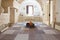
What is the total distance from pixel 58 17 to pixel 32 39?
473cm

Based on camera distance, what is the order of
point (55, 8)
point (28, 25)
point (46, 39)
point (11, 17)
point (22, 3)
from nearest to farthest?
1. point (46, 39)
2. point (28, 25)
3. point (55, 8)
4. point (11, 17)
5. point (22, 3)

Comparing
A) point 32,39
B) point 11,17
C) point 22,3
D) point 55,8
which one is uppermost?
point 22,3

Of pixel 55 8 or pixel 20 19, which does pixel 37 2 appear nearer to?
pixel 20 19

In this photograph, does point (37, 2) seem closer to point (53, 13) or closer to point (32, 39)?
point (53, 13)

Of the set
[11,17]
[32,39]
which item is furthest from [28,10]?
[32,39]

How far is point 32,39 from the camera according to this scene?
332 cm

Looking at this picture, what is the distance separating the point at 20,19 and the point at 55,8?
→ 5988mm

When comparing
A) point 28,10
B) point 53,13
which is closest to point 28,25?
point 53,13

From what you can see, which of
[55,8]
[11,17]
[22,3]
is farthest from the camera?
[22,3]

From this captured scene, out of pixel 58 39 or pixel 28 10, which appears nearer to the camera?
pixel 58 39

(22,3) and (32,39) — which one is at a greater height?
(22,3)

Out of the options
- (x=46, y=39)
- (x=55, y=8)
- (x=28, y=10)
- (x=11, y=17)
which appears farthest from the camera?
(x=28, y=10)

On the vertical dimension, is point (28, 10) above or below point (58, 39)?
above

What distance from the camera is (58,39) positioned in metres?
3.30
